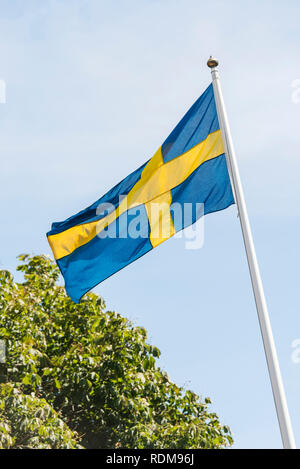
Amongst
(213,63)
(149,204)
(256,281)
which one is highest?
(213,63)

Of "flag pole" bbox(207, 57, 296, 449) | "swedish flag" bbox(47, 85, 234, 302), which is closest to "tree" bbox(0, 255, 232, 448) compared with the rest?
"swedish flag" bbox(47, 85, 234, 302)

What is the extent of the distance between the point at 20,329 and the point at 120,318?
273 centimetres

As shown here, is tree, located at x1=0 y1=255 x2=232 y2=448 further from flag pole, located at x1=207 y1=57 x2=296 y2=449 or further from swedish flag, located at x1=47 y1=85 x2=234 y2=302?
flag pole, located at x1=207 y1=57 x2=296 y2=449

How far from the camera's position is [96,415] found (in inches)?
505

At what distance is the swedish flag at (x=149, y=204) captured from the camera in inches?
303

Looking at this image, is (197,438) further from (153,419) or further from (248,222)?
(248,222)

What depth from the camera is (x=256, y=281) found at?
6.46 meters

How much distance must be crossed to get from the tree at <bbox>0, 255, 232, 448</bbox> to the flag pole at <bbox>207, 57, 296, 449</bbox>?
5638 mm

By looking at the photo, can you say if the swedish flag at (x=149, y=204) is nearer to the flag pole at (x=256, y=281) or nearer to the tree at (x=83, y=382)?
the flag pole at (x=256, y=281)

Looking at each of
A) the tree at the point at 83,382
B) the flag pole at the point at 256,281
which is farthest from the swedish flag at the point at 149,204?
the tree at the point at 83,382

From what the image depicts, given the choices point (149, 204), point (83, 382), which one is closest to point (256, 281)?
point (149, 204)

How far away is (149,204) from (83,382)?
573 centimetres

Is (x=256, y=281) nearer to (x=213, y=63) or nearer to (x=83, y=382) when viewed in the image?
(x=213, y=63)
